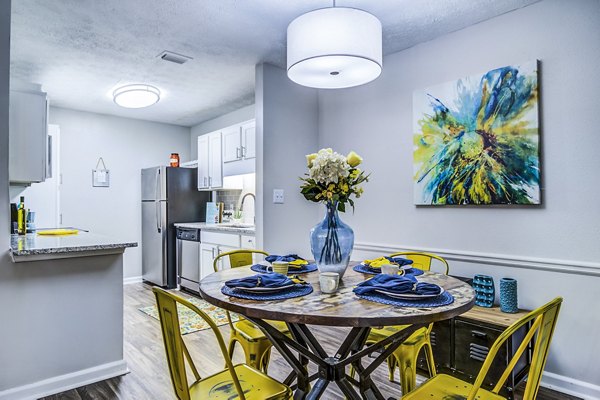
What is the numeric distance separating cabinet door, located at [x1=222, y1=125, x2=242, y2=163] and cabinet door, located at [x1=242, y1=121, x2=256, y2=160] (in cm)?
9

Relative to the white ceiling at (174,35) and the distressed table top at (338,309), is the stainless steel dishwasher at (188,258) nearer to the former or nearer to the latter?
the white ceiling at (174,35)

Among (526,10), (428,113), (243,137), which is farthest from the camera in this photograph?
(243,137)

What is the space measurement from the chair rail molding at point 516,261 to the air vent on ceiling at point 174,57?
8.03ft

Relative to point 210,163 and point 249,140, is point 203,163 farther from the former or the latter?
point 249,140

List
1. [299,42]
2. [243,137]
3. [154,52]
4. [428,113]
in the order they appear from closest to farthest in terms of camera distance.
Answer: [299,42], [428,113], [154,52], [243,137]

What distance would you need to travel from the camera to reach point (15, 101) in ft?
9.71

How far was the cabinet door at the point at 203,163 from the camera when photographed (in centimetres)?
503

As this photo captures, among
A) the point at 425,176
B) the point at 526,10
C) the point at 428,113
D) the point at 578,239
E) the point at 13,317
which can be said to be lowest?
the point at 13,317

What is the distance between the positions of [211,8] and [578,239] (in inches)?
107

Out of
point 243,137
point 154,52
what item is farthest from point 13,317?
point 243,137

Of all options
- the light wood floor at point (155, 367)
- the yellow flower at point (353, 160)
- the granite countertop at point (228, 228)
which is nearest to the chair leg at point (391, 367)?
the light wood floor at point (155, 367)

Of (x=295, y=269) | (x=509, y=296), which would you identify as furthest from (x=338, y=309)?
(x=509, y=296)

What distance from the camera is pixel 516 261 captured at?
250 cm

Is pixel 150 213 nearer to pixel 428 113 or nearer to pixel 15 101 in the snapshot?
pixel 15 101
